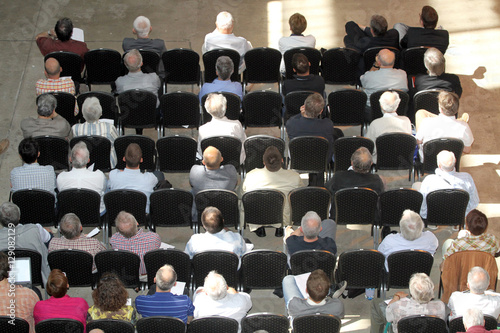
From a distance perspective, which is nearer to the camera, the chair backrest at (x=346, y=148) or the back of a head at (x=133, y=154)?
the back of a head at (x=133, y=154)

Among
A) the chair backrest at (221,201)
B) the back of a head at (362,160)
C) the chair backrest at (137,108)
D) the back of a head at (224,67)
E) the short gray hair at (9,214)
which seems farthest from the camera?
the back of a head at (224,67)

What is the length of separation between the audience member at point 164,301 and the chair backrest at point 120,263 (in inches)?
17.6

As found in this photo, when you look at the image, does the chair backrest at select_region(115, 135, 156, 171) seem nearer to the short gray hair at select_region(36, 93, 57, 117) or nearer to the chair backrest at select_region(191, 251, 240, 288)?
the short gray hair at select_region(36, 93, 57, 117)

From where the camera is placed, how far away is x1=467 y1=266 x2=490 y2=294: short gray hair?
680cm

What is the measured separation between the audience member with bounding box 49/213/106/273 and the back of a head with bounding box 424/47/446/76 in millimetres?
4686

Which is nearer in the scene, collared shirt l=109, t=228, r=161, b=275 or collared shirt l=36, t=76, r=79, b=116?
collared shirt l=109, t=228, r=161, b=275

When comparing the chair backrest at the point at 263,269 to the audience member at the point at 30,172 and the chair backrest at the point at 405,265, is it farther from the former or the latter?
the audience member at the point at 30,172

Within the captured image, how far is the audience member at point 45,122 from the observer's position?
871cm

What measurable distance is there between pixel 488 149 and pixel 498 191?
0.75 m

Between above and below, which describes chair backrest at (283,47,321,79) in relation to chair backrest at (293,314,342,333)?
above

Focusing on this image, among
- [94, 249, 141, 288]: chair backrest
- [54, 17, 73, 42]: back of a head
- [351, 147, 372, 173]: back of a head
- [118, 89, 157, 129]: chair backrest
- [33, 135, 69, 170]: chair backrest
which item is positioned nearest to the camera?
[94, 249, 141, 288]: chair backrest

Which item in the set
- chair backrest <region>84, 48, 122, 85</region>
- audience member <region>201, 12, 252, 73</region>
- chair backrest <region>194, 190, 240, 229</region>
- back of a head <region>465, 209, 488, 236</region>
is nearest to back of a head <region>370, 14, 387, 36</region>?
audience member <region>201, 12, 252, 73</region>

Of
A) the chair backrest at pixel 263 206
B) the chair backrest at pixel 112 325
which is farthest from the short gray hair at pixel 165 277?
the chair backrest at pixel 263 206

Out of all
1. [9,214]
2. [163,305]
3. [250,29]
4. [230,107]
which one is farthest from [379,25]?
[9,214]
